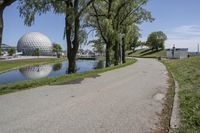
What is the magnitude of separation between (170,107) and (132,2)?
81.6 feet

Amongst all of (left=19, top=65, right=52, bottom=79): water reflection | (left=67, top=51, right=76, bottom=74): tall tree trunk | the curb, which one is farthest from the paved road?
(left=19, top=65, right=52, bottom=79): water reflection

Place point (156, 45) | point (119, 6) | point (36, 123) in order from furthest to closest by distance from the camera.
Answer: point (156, 45) < point (119, 6) < point (36, 123)

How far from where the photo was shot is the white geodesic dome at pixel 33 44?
129 m

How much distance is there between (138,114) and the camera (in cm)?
700

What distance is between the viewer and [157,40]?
98562 millimetres

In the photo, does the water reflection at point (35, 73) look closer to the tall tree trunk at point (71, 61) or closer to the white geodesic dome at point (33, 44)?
the tall tree trunk at point (71, 61)

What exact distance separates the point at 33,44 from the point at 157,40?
62.7m

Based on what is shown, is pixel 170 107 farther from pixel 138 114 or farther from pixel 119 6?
pixel 119 6

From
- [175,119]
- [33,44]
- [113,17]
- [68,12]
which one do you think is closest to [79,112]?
[175,119]

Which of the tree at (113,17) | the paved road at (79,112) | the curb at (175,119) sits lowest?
the curb at (175,119)

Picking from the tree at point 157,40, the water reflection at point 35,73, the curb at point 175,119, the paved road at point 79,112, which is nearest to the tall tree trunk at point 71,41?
the water reflection at point 35,73

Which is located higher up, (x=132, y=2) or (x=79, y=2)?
(x=132, y=2)

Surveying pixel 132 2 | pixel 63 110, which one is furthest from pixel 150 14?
pixel 63 110

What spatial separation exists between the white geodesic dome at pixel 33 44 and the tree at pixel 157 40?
5480cm
